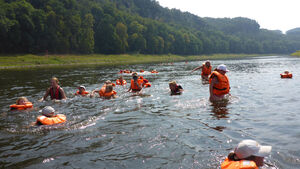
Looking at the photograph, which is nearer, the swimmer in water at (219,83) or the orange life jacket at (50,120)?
the orange life jacket at (50,120)

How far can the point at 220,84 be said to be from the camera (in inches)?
452

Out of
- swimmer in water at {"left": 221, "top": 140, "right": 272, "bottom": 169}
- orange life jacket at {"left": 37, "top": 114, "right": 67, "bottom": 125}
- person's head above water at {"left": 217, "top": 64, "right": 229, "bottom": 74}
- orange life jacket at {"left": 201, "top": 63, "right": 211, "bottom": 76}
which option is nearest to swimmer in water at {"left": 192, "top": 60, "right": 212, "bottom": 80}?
orange life jacket at {"left": 201, "top": 63, "right": 211, "bottom": 76}

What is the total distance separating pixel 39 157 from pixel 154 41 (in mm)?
115262

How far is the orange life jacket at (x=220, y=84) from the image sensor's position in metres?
11.3

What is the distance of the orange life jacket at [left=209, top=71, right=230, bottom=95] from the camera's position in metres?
11.3

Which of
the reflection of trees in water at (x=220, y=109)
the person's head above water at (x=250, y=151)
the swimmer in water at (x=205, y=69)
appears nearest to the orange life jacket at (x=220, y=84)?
the reflection of trees in water at (x=220, y=109)

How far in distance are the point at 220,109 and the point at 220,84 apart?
5.08ft

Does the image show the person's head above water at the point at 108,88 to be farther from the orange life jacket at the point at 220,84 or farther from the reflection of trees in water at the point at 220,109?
the reflection of trees in water at the point at 220,109

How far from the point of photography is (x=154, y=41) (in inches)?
4683

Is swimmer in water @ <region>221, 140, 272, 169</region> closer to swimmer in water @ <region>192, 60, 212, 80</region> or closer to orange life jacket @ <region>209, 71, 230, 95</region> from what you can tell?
orange life jacket @ <region>209, 71, 230, 95</region>

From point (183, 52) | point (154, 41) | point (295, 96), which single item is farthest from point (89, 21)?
point (295, 96)

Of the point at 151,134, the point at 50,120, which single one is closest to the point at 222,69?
the point at 151,134

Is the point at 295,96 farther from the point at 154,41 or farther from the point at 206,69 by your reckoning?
the point at 154,41

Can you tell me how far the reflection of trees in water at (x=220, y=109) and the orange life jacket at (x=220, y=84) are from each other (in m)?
0.52
